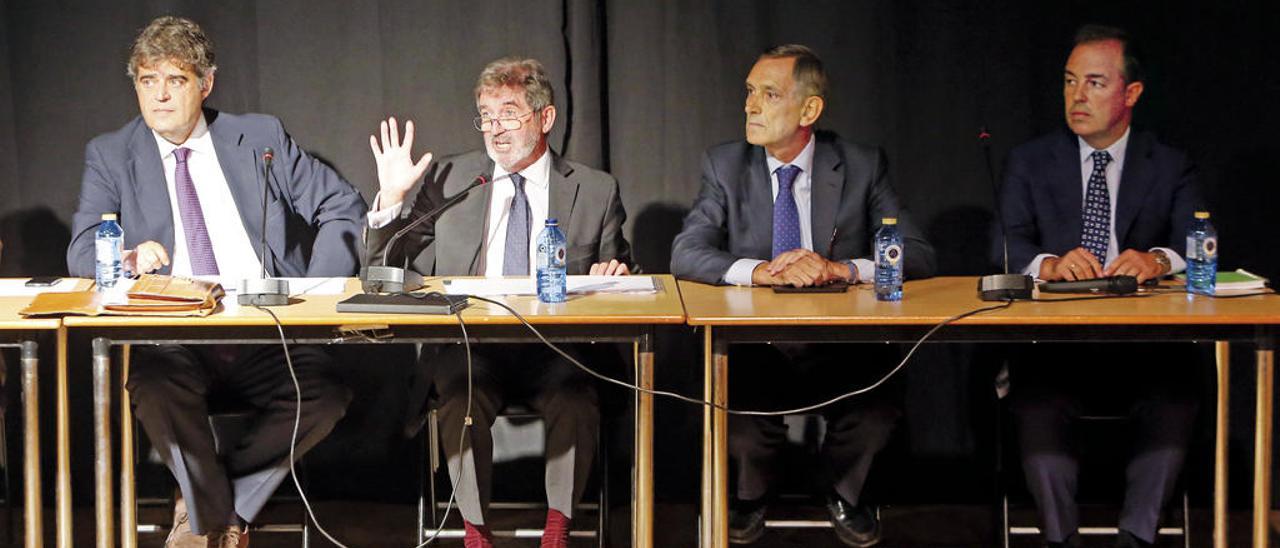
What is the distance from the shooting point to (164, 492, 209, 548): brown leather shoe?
338 centimetres

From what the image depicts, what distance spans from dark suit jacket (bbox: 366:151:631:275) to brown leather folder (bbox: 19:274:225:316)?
3.11 ft

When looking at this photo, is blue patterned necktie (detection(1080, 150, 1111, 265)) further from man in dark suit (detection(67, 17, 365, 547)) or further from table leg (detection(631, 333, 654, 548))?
man in dark suit (detection(67, 17, 365, 547))

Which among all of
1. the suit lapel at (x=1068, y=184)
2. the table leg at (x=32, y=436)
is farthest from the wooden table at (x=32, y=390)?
the suit lapel at (x=1068, y=184)

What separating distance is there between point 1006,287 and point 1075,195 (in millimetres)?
955

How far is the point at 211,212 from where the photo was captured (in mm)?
4160

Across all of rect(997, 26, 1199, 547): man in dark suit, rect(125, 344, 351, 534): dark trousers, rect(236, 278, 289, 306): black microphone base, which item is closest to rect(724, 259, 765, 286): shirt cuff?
rect(997, 26, 1199, 547): man in dark suit

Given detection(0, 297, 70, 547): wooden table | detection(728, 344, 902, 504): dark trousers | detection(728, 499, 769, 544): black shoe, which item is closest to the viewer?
detection(0, 297, 70, 547): wooden table

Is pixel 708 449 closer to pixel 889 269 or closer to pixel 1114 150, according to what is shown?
pixel 889 269

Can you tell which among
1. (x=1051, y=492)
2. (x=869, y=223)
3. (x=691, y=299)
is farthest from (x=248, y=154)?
(x=1051, y=492)

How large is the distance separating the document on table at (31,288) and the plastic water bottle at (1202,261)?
9.48ft

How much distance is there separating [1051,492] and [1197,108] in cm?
149

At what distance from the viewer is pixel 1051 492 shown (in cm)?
341

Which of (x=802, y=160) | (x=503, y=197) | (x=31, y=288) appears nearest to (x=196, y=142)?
(x=31, y=288)

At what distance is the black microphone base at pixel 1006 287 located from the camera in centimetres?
330
